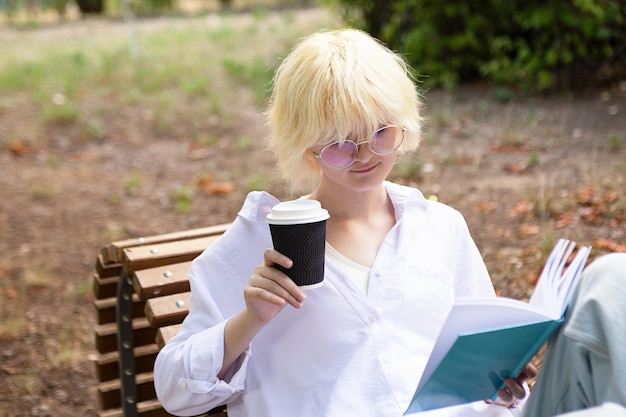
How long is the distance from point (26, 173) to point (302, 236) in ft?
17.2

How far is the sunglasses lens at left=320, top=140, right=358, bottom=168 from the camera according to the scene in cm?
198

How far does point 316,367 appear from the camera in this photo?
2035 mm

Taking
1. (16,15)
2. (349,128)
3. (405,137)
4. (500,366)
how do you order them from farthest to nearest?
(16,15) < (405,137) < (349,128) < (500,366)

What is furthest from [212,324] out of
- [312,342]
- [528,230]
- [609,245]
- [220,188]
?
[220,188]

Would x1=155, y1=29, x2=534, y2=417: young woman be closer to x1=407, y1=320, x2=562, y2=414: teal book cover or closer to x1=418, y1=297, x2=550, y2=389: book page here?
x1=407, y1=320, x2=562, y2=414: teal book cover

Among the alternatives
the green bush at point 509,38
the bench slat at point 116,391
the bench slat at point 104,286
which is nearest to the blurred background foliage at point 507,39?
the green bush at point 509,38

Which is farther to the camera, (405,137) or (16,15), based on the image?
(16,15)

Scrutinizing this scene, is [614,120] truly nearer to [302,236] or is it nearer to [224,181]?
[224,181]

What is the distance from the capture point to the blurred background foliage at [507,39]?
6.92 metres

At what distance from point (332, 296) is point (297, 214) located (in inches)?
15.5

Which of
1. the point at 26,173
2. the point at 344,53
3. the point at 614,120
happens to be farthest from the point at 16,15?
the point at 344,53

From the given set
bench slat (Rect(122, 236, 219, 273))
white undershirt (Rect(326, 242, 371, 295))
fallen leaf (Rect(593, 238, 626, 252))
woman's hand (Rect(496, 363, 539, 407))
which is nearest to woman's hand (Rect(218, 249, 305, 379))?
white undershirt (Rect(326, 242, 371, 295))

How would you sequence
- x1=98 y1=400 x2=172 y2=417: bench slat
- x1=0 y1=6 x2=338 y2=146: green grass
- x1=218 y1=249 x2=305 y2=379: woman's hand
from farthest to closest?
x1=0 y1=6 x2=338 y2=146: green grass
x1=98 y1=400 x2=172 y2=417: bench slat
x1=218 y1=249 x2=305 y2=379: woman's hand

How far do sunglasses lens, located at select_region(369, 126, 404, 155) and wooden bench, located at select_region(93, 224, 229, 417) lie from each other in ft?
2.92
